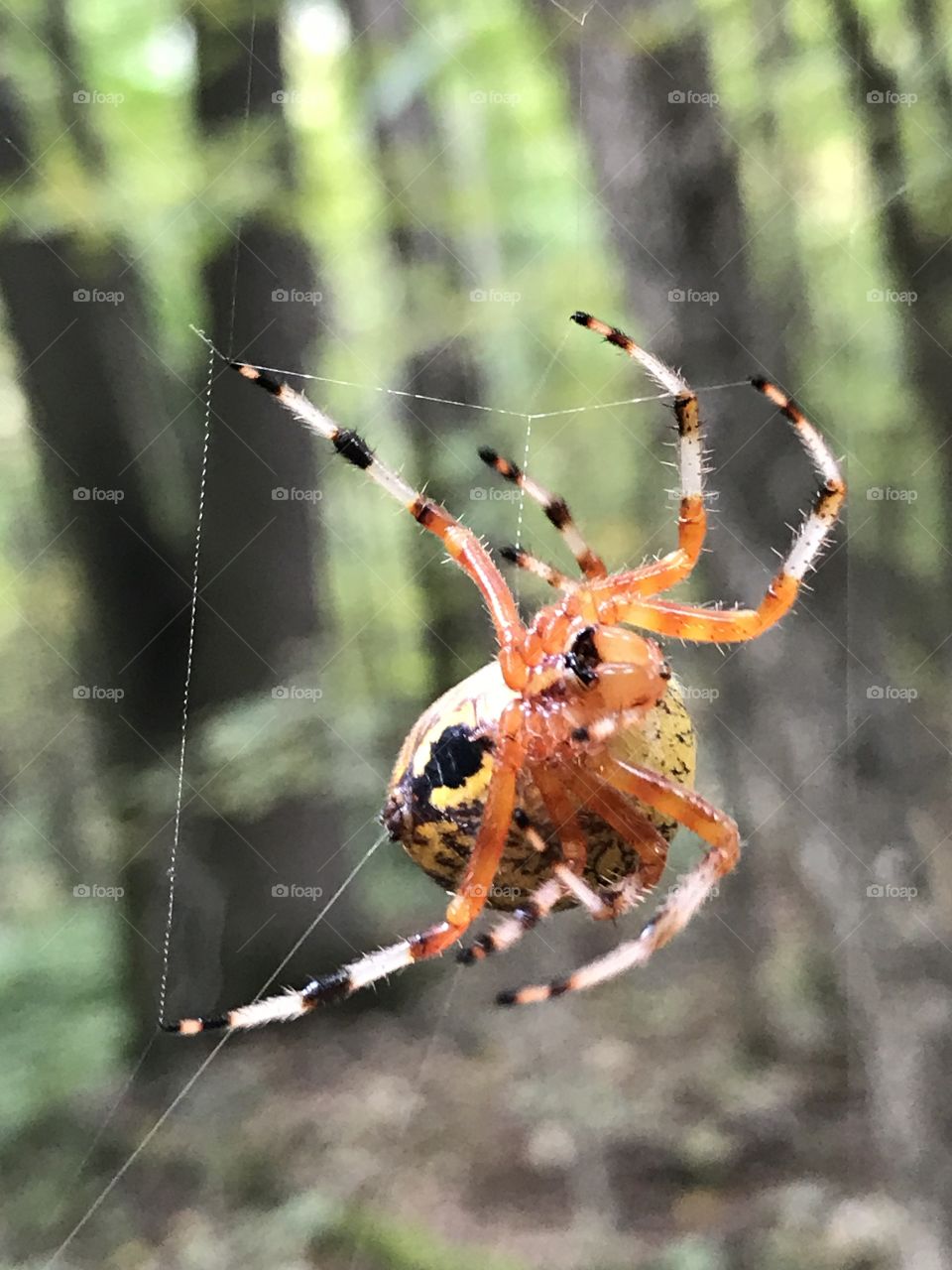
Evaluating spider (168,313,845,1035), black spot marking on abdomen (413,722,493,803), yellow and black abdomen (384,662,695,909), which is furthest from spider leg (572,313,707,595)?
black spot marking on abdomen (413,722,493,803)

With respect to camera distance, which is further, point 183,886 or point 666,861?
point 183,886

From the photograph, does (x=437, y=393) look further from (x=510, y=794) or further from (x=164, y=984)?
(x=164, y=984)

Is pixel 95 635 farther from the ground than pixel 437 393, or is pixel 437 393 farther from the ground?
pixel 437 393

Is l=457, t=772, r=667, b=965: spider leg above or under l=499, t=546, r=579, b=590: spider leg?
under

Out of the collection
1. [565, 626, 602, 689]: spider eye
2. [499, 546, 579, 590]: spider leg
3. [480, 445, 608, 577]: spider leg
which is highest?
[480, 445, 608, 577]: spider leg

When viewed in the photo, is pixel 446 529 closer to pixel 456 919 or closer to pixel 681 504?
pixel 681 504

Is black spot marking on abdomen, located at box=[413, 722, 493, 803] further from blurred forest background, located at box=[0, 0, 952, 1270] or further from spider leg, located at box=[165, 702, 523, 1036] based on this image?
blurred forest background, located at box=[0, 0, 952, 1270]

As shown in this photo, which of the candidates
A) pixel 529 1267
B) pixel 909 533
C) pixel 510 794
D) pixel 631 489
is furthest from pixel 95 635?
pixel 909 533
